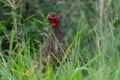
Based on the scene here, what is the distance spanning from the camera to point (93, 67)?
4.30 meters

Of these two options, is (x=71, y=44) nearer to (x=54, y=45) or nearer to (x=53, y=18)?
(x=54, y=45)

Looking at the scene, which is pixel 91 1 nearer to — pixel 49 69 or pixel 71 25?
pixel 71 25

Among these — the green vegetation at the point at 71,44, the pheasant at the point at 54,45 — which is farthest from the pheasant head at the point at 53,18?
the green vegetation at the point at 71,44

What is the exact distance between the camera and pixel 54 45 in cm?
523

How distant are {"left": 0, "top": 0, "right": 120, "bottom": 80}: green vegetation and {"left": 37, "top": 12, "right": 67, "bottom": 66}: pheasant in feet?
0.38

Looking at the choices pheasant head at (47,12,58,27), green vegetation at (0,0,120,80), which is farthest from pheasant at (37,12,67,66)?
green vegetation at (0,0,120,80)

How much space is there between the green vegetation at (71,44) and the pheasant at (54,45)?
12 cm

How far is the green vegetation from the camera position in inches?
159

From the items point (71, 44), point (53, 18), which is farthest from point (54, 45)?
point (71, 44)

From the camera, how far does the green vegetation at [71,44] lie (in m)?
4.03

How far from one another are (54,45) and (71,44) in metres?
0.88

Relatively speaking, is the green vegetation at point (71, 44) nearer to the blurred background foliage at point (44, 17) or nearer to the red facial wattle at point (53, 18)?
the blurred background foliage at point (44, 17)

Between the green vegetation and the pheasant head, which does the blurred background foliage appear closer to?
the green vegetation

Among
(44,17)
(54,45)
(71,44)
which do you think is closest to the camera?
(71,44)
